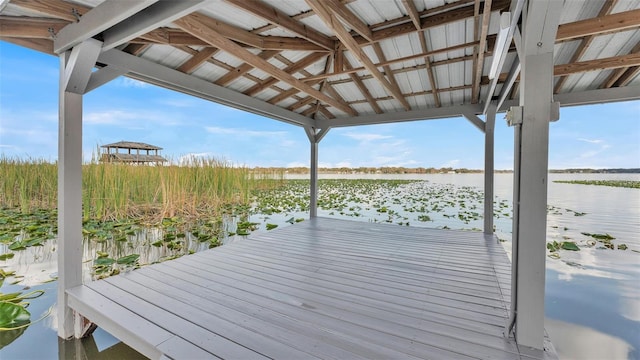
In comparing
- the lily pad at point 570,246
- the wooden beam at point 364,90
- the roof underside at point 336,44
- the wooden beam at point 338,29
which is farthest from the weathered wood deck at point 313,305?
the wooden beam at point 364,90

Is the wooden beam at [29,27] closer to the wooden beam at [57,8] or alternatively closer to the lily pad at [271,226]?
the wooden beam at [57,8]

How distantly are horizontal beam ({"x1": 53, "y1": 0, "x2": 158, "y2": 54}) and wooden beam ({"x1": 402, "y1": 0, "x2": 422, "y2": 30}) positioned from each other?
1.80m

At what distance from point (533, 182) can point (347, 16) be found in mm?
1905

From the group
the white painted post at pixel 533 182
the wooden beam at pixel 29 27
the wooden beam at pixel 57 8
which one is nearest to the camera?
the white painted post at pixel 533 182

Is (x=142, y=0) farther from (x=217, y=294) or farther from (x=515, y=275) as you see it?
(x=515, y=275)

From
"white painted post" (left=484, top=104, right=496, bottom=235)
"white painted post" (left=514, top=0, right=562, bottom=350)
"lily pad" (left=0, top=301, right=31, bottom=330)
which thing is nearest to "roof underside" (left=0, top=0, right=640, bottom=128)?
"white painted post" (left=484, top=104, right=496, bottom=235)

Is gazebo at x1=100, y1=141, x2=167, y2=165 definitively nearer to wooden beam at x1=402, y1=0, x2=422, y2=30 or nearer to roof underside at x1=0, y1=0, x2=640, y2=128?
roof underside at x1=0, y1=0, x2=640, y2=128

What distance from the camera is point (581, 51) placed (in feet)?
9.08

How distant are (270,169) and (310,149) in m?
2.42

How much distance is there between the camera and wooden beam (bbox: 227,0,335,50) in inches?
81.6

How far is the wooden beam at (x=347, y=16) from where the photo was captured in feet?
6.67

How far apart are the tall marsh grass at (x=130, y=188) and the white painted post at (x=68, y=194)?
2.09 metres

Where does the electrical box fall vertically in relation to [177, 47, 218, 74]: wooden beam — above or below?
below

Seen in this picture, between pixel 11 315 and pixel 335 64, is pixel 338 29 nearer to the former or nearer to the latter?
pixel 335 64
